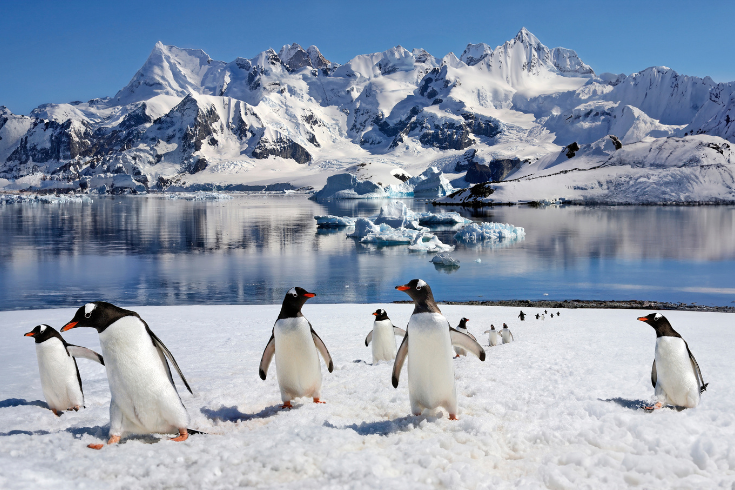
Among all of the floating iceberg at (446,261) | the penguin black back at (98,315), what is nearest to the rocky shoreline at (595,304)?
the floating iceberg at (446,261)

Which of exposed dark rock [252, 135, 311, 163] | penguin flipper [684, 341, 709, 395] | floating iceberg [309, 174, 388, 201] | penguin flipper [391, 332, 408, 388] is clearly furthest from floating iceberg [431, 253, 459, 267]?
exposed dark rock [252, 135, 311, 163]

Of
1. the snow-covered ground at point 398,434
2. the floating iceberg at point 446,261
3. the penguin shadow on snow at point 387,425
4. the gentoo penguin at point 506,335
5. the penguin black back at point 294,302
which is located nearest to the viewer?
the snow-covered ground at point 398,434

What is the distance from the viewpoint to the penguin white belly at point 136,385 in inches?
137

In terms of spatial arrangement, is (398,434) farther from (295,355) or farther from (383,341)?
(383,341)

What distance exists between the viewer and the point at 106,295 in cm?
1686

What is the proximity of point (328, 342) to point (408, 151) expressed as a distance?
182215 millimetres

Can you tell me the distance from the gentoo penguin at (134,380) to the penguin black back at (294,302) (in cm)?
112

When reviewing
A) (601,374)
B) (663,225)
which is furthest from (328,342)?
(663,225)

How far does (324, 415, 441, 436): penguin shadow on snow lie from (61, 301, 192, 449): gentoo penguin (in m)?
1.06

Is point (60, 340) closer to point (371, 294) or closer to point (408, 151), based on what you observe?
point (371, 294)

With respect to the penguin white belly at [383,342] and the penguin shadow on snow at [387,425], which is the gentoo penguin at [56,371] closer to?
the penguin shadow on snow at [387,425]

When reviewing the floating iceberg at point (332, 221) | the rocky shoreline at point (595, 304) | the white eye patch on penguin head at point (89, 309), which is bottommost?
the rocky shoreline at point (595, 304)

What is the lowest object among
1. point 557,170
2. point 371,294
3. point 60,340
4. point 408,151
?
point 371,294

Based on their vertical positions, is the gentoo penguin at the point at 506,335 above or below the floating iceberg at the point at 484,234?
below
